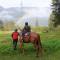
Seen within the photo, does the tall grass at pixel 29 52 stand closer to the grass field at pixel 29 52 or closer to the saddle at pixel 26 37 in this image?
the grass field at pixel 29 52

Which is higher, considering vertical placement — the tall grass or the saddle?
the saddle

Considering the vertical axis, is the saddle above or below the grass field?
above

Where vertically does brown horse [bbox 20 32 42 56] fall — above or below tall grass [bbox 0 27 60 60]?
above

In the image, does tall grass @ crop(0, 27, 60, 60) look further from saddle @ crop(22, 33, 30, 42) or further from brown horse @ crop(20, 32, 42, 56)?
saddle @ crop(22, 33, 30, 42)

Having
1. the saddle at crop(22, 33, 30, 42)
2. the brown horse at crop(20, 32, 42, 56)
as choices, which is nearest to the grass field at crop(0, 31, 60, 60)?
the brown horse at crop(20, 32, 42, 56)

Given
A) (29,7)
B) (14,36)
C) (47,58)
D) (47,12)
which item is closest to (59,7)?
(47,12)

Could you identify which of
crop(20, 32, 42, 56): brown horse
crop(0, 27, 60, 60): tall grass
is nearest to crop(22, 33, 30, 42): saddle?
crop(20, 32, 42, 56): brown horse

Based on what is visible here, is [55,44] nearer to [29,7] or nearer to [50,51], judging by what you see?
[50,51]

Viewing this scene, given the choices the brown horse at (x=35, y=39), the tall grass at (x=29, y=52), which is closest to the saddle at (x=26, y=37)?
the brown horse at (x=35, y=39)

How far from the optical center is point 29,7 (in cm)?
3089

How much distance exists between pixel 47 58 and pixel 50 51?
117 inches

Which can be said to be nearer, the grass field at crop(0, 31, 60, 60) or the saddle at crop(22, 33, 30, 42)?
the grass field at crop(0, 31, 60, 60)

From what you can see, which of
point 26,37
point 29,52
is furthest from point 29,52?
point 26,37

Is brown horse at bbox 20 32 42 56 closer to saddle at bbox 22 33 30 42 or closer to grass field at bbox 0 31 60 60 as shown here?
saddle at bbox 22 33 30 42
